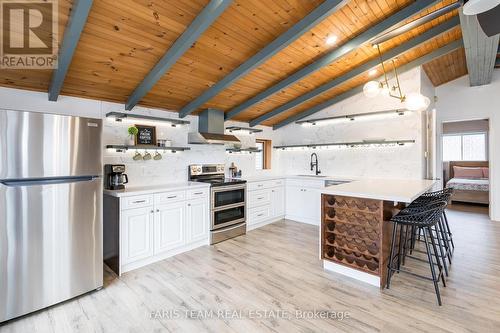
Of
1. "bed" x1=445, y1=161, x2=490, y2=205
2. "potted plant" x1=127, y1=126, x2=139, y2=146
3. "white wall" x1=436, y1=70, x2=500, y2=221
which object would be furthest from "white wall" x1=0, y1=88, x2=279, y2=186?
"bed" x1=445, y1=161, x2=490, y2=205

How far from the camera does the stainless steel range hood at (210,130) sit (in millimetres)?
4094

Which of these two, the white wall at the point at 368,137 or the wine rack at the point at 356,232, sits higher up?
the white wall at the point at 368,137

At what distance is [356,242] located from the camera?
9.20 ft

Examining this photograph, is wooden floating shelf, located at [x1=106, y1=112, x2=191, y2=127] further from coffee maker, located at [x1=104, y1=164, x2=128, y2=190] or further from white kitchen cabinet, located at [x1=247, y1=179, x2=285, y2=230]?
white kitchen cabinet, located at [x1=247, y1=179, x2=285, y2=230]

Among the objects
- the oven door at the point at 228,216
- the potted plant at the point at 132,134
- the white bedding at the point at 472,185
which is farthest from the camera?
the white bedding at the point at 472,185

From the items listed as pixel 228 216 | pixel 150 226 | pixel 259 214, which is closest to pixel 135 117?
pixel 150 226

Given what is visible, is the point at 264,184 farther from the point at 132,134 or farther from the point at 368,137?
the point at 132,134

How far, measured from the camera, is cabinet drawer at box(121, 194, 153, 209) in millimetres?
2854

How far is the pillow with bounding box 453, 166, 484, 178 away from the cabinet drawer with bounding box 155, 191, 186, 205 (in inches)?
333

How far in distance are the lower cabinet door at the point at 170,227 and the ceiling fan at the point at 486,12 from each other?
3.37m

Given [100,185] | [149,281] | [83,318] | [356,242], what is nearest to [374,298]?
[356,242]

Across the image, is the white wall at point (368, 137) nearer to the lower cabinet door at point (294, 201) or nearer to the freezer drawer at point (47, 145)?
the lower cabinet door at point (294, 201)

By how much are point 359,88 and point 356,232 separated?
311 cm
